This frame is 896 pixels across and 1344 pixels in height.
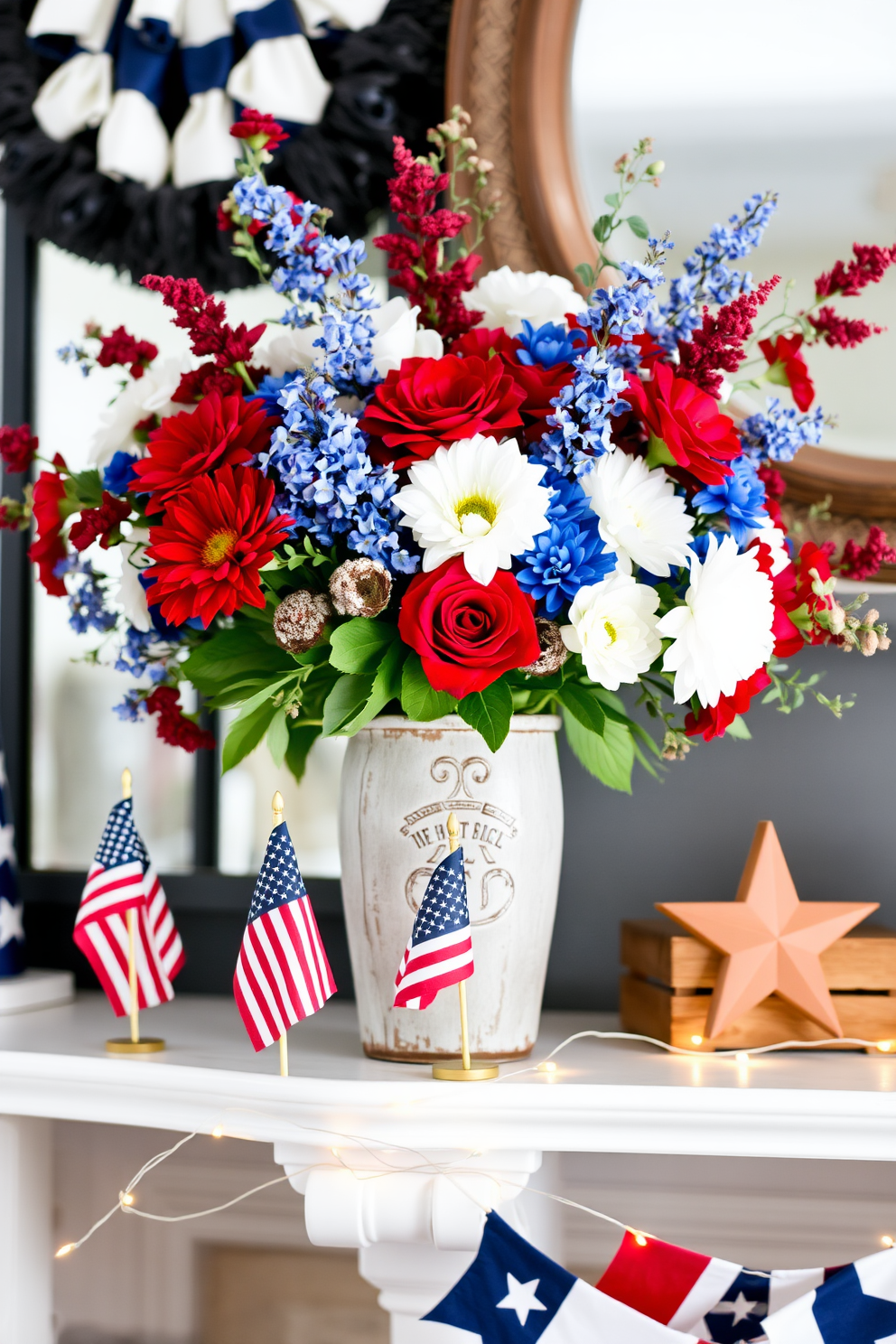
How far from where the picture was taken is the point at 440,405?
26.9 inches

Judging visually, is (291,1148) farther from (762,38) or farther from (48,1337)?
(762,38)

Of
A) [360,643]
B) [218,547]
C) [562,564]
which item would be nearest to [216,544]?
[218,547]

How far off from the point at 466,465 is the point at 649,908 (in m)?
0.54

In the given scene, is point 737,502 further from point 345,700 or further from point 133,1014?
point 133,1014

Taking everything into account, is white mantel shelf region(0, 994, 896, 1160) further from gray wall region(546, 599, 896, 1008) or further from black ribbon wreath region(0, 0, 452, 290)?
black ribbon wreath region(0, 0, 452, 290)

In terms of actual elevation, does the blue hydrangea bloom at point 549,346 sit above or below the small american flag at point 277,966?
above

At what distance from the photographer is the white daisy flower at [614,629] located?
2.22ft

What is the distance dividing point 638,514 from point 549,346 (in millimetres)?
136

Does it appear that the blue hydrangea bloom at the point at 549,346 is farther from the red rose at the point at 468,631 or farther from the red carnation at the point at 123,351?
the red carnation at the point at 123,351

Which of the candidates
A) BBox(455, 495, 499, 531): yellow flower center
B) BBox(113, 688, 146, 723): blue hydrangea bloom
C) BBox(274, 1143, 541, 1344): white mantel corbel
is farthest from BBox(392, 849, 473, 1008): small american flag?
BBox(113, 688, 146, 723): blue hydrangea bloom

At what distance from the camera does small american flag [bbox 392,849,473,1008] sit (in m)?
0.67

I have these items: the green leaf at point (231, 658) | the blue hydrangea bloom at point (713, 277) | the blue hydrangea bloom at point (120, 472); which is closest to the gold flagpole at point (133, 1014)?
the green leaf at point (231, 658)

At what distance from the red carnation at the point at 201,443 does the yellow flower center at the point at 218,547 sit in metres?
0.05

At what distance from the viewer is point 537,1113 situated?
0.71 meters
